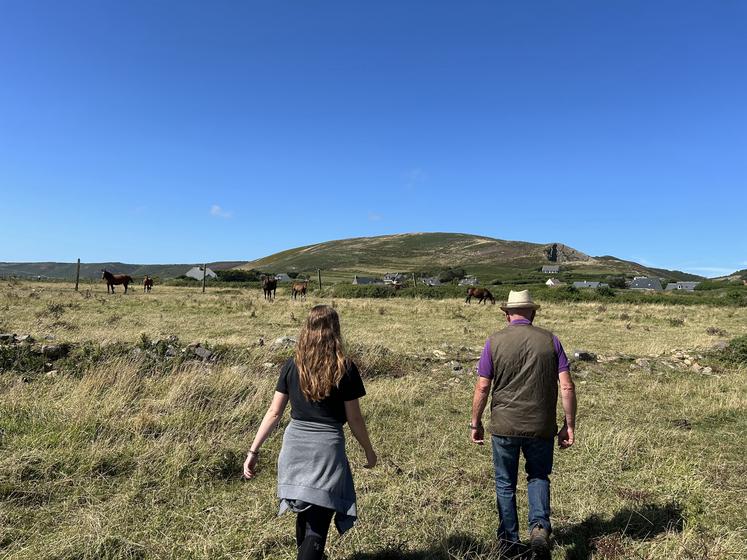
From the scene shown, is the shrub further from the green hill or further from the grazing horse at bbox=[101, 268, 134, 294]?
the green hill

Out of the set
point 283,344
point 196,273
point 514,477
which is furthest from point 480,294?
point 196,273

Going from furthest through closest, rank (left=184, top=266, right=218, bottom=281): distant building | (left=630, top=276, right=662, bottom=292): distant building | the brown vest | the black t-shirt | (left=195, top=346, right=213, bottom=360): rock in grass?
(left=630, top=276, right=662, bottom=292): distant building
(left=184, top=266, right=218, bottom=281): distant building
(left=195, top=346, right=213, bottom=360): rock in grass
the brown vest
the black t-shirt

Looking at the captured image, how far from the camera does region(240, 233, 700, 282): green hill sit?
438ft

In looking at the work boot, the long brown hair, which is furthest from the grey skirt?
the work boot

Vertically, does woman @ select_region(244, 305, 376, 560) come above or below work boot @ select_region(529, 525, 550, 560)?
above

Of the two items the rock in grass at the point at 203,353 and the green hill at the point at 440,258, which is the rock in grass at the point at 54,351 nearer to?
the rock in grass at the point at 203,353

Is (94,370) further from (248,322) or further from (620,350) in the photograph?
(620,350)

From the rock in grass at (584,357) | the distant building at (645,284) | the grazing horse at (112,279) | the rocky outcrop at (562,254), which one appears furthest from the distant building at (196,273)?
the rocky outcrop at (562,254)

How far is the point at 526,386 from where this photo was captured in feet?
11.3

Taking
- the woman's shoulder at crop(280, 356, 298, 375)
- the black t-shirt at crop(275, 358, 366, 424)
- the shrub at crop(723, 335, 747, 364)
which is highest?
the woman's shoulder at crop(280, 356, 298, 375)

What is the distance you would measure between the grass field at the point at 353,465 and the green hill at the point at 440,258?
114516mm

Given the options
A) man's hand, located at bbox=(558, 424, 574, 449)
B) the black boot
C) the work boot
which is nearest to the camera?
the black boot

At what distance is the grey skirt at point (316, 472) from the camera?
2.79m

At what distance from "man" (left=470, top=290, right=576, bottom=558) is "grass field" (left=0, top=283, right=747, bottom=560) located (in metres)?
0.52
